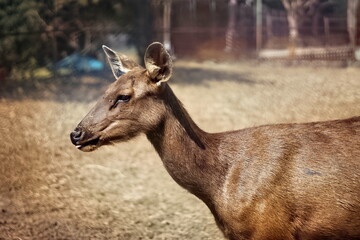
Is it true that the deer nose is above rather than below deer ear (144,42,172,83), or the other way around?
below

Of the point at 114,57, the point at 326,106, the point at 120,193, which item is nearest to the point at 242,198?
the point at 114,57

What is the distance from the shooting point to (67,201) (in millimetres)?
7086

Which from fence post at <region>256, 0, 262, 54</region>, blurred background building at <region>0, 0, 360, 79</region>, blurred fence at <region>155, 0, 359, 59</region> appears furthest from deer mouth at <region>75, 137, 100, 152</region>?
blurred fence at <region>155, 0, 359, 59</region>

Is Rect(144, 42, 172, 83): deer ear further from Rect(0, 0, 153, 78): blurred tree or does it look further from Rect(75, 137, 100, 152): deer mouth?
Rect(0, 0, 153, 78): blurred tree

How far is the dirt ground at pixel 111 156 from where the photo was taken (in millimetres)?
6340

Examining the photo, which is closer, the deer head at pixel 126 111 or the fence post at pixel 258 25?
the deer head at pixel 126 111

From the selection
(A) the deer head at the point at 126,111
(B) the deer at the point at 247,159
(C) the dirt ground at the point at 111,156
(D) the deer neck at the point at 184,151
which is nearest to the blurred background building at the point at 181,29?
(C) the dirt ground at the point at 111,156

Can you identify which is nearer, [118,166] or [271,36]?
[118,166]

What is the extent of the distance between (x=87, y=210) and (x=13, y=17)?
6.54m

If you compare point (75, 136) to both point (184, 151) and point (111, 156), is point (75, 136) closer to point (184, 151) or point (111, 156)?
point (184, 151)

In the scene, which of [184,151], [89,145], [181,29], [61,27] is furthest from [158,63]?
[181,29]

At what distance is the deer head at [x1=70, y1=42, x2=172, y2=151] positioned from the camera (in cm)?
449

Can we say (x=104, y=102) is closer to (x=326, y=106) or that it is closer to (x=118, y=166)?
(x=118, y=166)

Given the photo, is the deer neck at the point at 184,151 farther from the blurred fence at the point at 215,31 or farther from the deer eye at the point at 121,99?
the blurred fence at the point at 215,31
